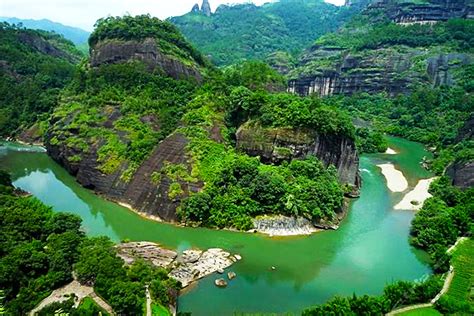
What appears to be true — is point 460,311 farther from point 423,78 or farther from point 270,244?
point 423,78

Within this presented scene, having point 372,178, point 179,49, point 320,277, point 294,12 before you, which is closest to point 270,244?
point 320,277

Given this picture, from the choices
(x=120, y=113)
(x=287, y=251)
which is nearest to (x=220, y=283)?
(x=287, y=251)

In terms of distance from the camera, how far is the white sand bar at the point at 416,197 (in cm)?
4003

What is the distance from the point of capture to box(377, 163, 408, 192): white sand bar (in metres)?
46.1

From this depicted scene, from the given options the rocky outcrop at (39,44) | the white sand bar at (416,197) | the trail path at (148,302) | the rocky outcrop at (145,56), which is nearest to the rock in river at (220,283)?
the trail path at (148,302)

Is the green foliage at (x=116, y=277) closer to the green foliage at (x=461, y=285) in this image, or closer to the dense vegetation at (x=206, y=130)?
the dense vegetation at (x=206, y=130)

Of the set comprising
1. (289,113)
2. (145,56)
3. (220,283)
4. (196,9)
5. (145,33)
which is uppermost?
(196,9)

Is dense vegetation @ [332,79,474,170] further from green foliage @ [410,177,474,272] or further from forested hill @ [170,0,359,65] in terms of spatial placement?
forested hill @ [170,0,359,65]

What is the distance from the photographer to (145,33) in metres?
60.8

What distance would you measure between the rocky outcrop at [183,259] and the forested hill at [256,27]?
110040 millimetres

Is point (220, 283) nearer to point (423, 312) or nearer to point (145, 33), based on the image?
point (423, 312)

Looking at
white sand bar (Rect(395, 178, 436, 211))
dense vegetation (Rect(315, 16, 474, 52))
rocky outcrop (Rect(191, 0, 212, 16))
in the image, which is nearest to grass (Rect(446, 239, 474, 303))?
white sand bar (Rect(395, 178, 436, 211))

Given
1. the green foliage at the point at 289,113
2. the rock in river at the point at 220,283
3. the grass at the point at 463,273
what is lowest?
the rock in river at the point at 220,283

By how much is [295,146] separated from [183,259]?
1537 cm
